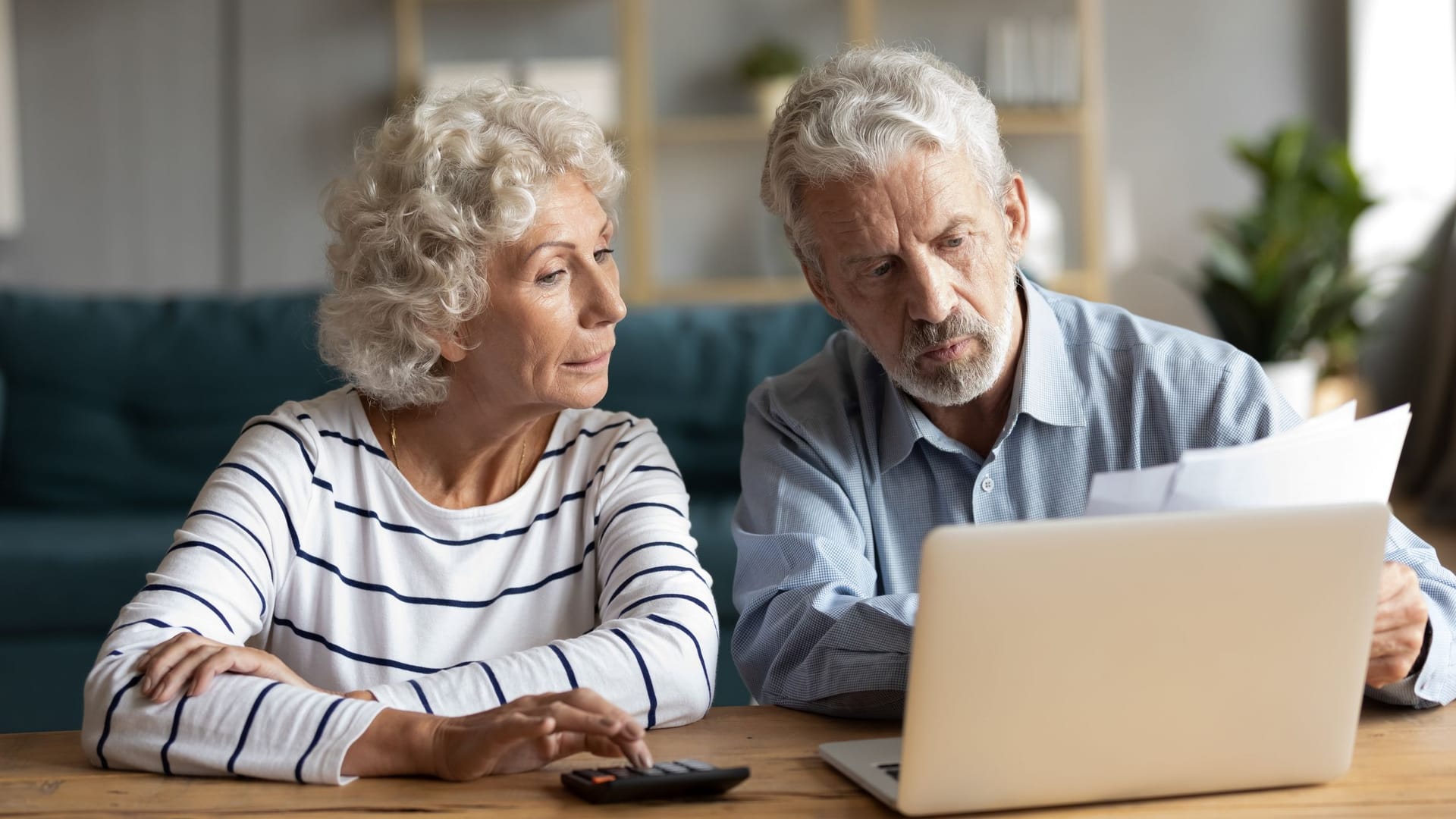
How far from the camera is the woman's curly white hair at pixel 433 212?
1418 mm

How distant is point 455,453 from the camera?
4.91 feet

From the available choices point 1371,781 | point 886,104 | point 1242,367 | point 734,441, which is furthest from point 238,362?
point 1371,781

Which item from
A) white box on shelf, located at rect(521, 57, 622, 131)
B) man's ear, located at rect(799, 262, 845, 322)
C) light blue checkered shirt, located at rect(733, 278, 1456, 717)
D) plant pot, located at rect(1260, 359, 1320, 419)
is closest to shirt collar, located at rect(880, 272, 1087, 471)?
light blue checkered shirt, located at rect(733, 278, 1456, 717)

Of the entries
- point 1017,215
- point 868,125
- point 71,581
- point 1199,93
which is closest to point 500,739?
point 868,125

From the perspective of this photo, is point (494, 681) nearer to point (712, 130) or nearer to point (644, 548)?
point (644, 548)

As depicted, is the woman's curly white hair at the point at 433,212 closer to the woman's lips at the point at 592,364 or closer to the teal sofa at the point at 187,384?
the woman's lips at the point at 592,364

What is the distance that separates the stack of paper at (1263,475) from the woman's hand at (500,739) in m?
0.39

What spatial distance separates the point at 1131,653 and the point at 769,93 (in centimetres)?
439

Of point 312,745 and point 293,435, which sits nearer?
point 312,745

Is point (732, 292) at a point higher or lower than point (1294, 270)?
lower

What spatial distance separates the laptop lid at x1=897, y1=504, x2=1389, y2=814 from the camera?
0.80m

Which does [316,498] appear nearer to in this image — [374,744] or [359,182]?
[359,182]

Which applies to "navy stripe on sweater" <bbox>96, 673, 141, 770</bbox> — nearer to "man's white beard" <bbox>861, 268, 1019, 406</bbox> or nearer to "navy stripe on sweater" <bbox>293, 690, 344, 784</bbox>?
"navy stripe on sweater" <bbox>293, 690, 344, 784</bbox>

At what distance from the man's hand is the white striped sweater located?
558mm
